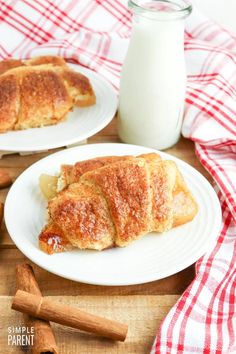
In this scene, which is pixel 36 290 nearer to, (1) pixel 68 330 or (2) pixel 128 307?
(1) pixel 68 330

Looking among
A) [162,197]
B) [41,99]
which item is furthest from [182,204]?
[41,99]

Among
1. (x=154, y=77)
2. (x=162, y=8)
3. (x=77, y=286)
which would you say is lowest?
(x=77, y=286)

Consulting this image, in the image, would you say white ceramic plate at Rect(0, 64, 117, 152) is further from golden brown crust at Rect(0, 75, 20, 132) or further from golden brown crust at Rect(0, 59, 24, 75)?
golden brown crust at Rect(0, 59, 24, 75)

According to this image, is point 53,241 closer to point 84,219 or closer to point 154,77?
point 84,219

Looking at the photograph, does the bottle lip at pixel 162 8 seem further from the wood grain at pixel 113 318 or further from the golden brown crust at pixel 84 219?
the wood grain at pixel 113 318

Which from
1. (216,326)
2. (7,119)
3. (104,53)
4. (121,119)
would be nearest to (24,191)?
(7,119)

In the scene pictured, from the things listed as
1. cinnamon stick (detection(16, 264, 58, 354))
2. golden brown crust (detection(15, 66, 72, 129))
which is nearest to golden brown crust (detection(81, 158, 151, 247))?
cinnamon stick (detection(16, 264, 58, 354))

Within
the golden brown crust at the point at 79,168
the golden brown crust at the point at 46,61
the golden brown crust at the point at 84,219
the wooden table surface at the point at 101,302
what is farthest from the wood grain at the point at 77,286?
the golden brown crust at the point at 46,61
